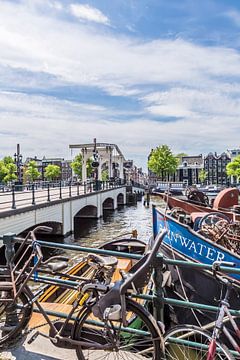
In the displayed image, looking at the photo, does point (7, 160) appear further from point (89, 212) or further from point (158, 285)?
point (158, 285)

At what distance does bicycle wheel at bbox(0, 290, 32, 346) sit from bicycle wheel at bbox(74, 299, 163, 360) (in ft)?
2.31

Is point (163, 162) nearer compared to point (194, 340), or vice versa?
point (194, 340)

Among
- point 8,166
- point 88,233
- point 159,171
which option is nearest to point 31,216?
point 88,233

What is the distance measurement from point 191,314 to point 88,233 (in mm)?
14874

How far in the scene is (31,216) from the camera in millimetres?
13242

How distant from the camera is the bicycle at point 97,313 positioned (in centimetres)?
236

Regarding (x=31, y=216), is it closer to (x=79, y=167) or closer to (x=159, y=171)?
(x=159, y=171)

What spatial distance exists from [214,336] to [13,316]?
1948 mm

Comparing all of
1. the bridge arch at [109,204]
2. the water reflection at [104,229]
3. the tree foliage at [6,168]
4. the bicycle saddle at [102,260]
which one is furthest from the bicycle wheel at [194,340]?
the tree foliage at [6,168]

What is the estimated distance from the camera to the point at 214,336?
2.10m

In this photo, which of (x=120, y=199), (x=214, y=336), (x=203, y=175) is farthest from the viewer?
(x=203, y=175)

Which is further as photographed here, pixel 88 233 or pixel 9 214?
pixel 88 233

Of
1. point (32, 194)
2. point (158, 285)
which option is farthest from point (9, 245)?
point (32, 194)

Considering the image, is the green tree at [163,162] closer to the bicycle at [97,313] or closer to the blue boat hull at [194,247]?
the blue boat hull at [194,247]
